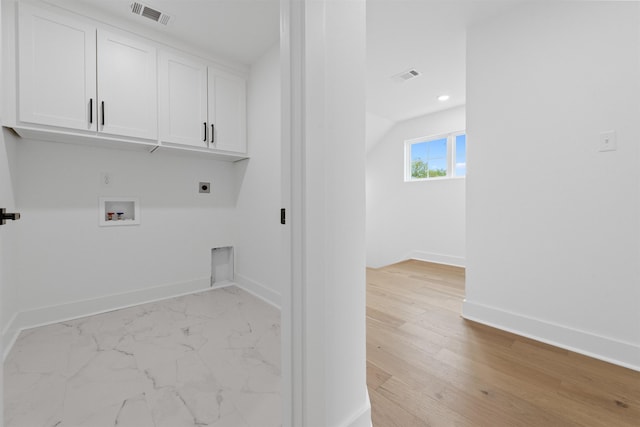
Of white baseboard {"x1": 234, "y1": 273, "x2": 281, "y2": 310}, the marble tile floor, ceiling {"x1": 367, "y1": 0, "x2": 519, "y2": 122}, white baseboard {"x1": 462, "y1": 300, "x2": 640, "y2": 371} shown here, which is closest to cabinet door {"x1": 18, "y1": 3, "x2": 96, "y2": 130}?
the marble tile floor

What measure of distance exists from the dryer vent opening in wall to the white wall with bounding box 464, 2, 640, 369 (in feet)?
7.97

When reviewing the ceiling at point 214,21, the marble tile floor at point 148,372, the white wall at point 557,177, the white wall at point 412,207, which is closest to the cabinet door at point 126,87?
the ceiling at point 214,21

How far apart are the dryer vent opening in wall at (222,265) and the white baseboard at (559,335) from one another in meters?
2.42

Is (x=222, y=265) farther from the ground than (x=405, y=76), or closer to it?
closer to it

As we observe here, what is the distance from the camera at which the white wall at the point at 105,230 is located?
2.12 m

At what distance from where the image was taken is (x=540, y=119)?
6.22 ft

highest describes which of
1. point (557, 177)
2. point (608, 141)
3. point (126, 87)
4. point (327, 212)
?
point (126, 87)

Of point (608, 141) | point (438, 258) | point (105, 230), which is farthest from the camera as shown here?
point (438, 258)

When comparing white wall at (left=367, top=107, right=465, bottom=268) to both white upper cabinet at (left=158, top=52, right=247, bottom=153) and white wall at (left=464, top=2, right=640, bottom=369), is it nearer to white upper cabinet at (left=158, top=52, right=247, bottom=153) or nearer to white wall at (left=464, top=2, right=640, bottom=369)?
white wall at (left=464, top=2, right=640, bottom=369)

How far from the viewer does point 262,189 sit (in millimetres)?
2734

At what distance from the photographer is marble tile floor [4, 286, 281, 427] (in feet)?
4.21

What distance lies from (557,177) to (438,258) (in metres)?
2.73

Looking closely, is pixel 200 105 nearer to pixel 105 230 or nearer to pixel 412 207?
pixel 105 230

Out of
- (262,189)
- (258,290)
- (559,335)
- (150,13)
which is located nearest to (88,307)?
(258,290)
